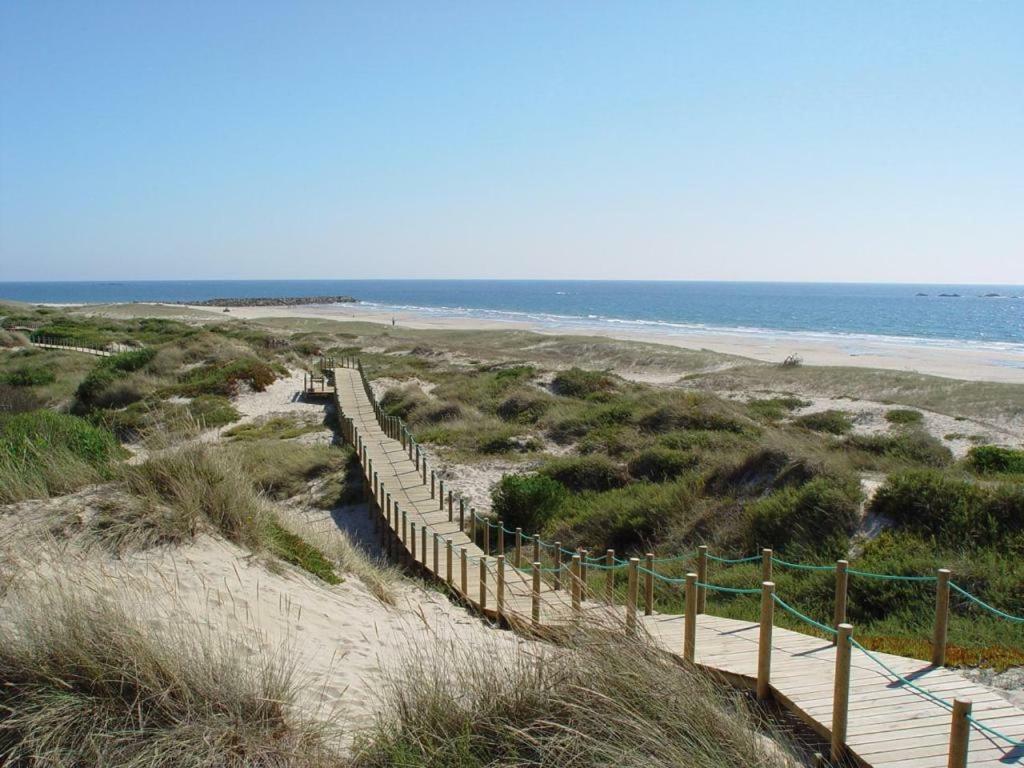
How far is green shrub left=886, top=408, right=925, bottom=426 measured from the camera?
21.3m

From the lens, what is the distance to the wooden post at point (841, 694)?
4227 millimetres

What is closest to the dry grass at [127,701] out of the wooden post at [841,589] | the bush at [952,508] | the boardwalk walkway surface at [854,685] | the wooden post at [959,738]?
the boardwalk walkway surface at [854,685]

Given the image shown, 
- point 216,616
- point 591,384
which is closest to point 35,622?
point 216,616

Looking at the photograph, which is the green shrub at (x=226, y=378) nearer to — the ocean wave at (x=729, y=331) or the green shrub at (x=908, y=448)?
the green shrub at (x=908, y=448)

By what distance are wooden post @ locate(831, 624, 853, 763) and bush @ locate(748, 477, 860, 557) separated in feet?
22.8

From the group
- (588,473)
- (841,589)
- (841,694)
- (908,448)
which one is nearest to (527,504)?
(588,473)

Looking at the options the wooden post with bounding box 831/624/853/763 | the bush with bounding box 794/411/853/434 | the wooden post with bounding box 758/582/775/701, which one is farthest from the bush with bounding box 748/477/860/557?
the bush with bounding box 794/411/853/434

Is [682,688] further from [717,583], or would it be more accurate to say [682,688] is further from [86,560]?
[717,583]

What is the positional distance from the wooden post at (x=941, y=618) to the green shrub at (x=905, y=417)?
1732 cm

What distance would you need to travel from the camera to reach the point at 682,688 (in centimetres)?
397

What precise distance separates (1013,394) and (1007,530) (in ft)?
75.4

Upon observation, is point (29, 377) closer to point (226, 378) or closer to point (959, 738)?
point (226, 378)

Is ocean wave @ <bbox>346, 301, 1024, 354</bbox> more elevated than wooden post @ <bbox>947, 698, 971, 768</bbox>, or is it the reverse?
wooden post @ <bbox>947, 698, 971, 768</bbox>

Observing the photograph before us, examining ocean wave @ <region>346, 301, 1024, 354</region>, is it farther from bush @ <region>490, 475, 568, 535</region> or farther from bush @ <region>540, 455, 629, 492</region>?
bush @ <region>490, 475, 568, 535</region>
